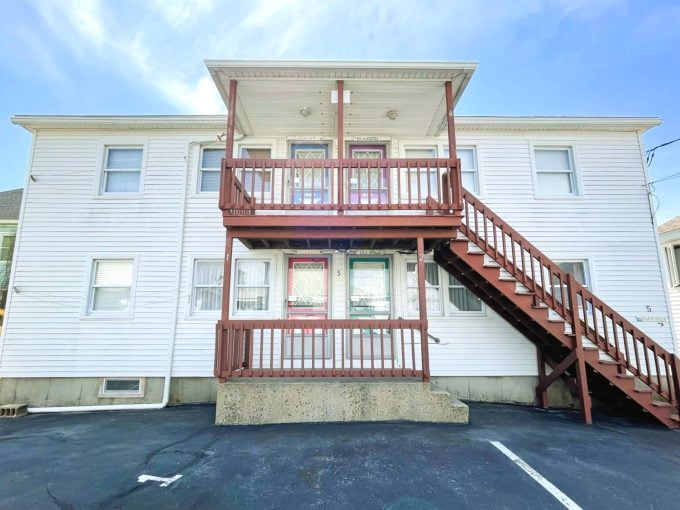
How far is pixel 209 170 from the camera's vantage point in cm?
733

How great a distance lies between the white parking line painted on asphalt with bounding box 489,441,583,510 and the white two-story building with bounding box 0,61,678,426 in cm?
232

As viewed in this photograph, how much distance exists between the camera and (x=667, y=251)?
31.7 ft

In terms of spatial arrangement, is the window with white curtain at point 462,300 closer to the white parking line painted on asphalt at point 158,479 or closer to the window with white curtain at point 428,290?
the window with white curtain at point 428,290

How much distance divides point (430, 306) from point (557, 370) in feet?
8.08

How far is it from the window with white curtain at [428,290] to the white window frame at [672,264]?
7892mm

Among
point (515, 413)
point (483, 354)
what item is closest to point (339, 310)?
point (483, 354)

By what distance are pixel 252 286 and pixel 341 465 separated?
13.7ft

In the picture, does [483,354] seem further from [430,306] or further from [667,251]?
[667,251]

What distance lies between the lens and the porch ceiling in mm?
5281

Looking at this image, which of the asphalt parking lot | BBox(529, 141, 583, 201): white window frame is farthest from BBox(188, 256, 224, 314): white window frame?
BBox(529, 141, 583, 201): white window frame

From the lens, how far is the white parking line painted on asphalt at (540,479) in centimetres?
286

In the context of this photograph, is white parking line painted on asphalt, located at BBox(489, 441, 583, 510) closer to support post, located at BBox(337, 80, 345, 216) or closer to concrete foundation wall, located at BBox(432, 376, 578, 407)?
concrete foundation wall, located at BBox(432, 376, 578, 407)

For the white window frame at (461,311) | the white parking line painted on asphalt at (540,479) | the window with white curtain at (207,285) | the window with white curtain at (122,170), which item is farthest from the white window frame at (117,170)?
the white parking line painted on asphalt at (540,479)

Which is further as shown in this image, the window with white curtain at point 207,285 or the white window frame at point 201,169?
the white window frame at point 201,169
